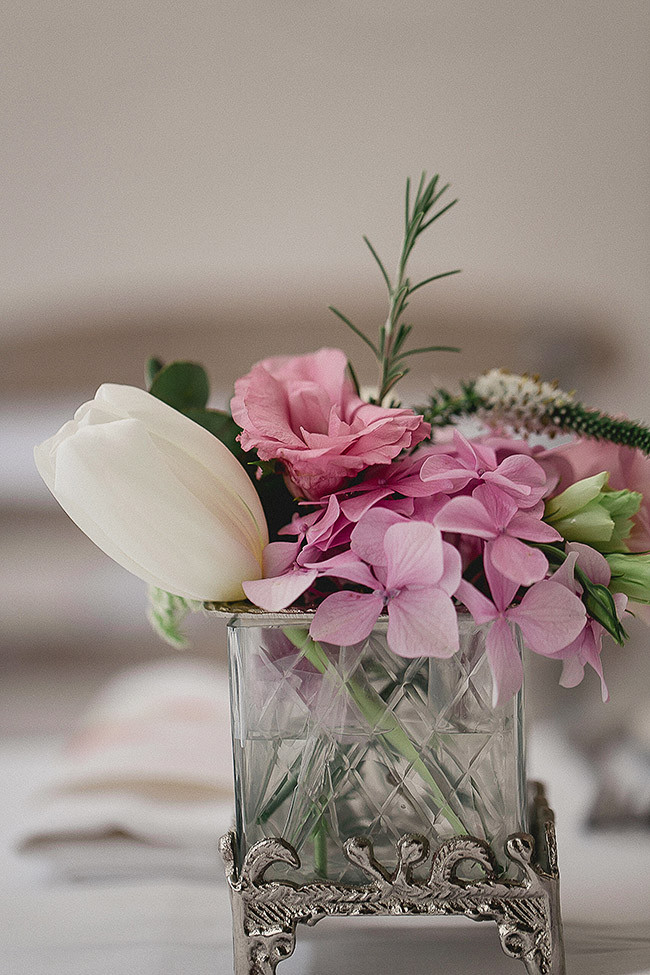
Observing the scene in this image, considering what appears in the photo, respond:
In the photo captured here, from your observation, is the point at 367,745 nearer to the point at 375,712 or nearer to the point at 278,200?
the point at 375,712

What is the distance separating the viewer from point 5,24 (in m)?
0.82

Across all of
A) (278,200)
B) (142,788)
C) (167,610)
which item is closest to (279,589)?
(167,610)

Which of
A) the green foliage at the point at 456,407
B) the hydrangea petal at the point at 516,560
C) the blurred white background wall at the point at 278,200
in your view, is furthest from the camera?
the blurred white background wall at the point at 278,200

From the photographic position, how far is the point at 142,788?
0.56 metres

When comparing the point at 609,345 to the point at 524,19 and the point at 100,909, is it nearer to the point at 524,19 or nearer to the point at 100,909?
the point at 524,19

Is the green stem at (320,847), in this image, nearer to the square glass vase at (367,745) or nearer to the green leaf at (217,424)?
the square glass vase at (367,745)

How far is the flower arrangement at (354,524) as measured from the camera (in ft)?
0.89

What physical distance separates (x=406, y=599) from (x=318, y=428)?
0.08 metres

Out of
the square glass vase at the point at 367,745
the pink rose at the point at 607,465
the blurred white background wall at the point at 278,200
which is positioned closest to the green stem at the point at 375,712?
the square glass vase at the point at 367,745

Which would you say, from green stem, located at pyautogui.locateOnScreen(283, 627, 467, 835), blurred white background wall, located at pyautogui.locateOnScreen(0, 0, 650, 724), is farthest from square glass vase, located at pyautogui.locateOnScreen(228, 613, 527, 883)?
blurred white background wall, located at pyautogui.locateOnScreen(0, 0, 650, 724)

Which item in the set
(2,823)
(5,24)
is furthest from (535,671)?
(5,24)

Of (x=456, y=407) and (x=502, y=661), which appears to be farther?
(x=456, y=407)

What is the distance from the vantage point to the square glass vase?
1.00 feet

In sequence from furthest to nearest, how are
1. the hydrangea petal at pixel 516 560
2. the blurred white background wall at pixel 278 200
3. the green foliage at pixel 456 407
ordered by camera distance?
the blurred white background wall at pixel 278 200
the green foliage at pixel 456 407
the hydrangea petal at pixel 516 560
